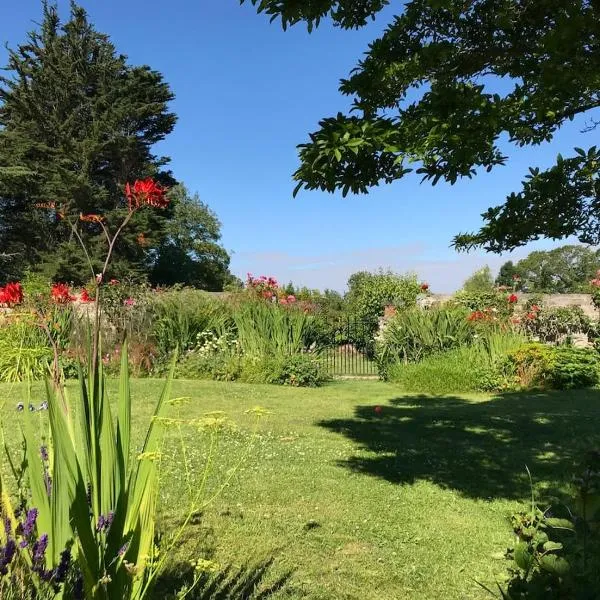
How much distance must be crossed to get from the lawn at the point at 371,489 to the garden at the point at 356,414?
24mm

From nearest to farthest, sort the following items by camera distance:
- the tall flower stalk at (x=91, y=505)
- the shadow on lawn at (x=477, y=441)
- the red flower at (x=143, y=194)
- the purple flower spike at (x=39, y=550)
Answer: the purple flower spike at (x=39, y=550), the tall flower stalk at (x=91, y=505), the red flower at (x=143, y=194), the shadow on lawn at (x=477, y=441)

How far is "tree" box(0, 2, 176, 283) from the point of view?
2850 cm

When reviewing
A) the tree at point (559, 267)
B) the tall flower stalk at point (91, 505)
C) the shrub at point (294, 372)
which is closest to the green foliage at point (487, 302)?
the shrub at point (294, 372)

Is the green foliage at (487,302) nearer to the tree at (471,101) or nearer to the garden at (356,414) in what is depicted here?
the garden at (356,414)

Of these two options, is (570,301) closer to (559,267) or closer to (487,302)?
(487,302)

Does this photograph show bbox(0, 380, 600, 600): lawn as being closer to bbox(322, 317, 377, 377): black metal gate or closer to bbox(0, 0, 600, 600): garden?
bbox(0, 0, 600, 600): garden

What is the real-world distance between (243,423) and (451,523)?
323cm

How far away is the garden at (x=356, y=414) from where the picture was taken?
6.05 ft

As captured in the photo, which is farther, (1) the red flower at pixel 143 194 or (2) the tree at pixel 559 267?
(2) the tree at pixel 559 267

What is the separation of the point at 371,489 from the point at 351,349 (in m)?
11.1

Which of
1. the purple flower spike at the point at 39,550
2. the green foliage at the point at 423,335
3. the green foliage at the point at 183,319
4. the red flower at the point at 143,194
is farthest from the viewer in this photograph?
the green foliage at the point at 423,335

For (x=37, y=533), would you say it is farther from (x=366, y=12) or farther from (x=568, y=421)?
(x=568, y=421)

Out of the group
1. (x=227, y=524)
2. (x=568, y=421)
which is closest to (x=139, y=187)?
(x=227, y=524)

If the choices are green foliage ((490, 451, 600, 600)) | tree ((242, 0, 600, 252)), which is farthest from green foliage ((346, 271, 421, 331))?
green foliage ((490, 451, 600, 600))
